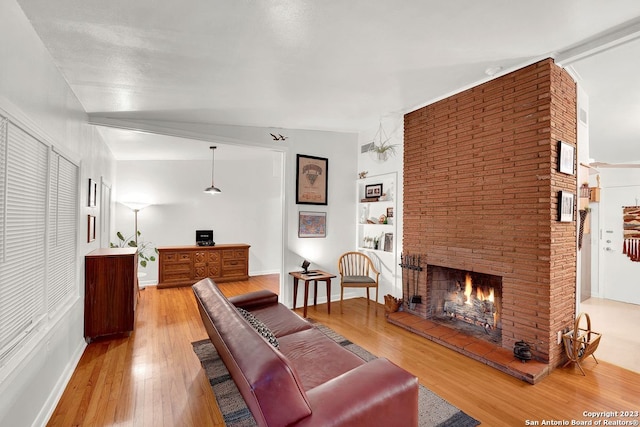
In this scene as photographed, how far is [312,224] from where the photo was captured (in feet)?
16.3

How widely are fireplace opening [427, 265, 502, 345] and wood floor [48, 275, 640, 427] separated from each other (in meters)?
0.58

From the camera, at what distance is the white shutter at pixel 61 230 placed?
2404 mm

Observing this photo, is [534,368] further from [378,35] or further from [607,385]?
[378,35]

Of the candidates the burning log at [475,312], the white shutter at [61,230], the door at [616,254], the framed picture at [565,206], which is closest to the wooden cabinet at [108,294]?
the white shutter at [61,230]

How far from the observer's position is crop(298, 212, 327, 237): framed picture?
4879mm

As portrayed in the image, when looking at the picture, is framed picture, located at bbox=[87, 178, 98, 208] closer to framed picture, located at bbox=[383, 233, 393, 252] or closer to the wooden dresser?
the wooden dresser

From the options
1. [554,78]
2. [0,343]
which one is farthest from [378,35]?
[0,343]

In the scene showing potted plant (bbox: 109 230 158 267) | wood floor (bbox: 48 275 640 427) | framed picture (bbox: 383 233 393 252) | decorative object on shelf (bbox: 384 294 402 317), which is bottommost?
wood floor (bbox: 48 275 640 427)

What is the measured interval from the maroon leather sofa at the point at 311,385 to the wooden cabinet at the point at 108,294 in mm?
1904

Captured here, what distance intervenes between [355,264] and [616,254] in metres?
4.60

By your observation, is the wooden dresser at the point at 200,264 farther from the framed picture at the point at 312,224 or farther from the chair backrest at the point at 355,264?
the chair backrest at the point at 355,264

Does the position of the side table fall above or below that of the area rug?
above

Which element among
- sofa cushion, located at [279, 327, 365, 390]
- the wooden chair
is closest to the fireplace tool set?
the wooden chair

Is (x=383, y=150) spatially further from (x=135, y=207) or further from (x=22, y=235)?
(x=135, y=207)
